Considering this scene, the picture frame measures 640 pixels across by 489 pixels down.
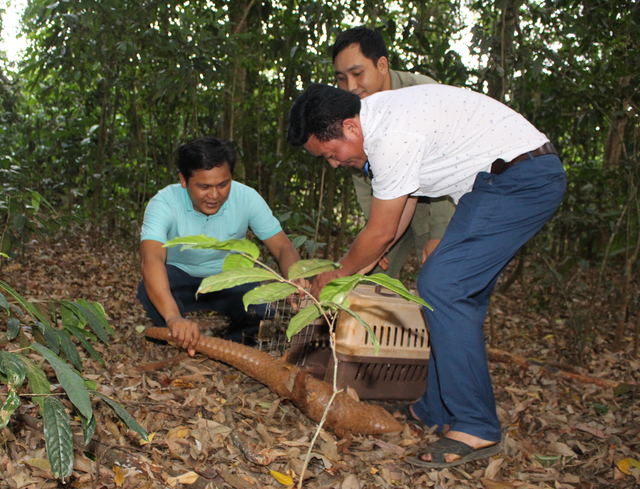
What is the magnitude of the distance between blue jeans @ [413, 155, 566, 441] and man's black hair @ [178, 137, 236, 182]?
1.12 m

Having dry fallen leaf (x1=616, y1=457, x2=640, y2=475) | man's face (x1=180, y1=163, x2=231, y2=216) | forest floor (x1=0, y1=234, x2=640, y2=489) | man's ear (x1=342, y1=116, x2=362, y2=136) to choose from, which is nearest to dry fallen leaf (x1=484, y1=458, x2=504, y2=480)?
forest floor (x1=0, y1=234, x2=640, y2=489)

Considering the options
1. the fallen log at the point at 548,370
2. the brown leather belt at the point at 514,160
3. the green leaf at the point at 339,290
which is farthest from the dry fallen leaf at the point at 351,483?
the fallen log at the point at 548,370

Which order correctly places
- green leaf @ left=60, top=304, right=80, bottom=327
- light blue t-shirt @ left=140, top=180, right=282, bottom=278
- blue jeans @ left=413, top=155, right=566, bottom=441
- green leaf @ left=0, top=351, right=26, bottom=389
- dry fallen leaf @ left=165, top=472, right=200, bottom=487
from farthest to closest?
light blue t-shirt @ left=140, top=180, right=282, bottom=278 → blue jeans @ left=413, top=155, right=566, bottom=441 → dry fallen leaf @ left=165, top=472, right=200, bottom=487 → green leaf @ left=60, top=304, right=80, bottom=327 → green leaf @ left=0, top=351, right=26, bottom=389

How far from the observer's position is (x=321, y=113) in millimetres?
1869

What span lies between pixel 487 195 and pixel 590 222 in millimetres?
2062

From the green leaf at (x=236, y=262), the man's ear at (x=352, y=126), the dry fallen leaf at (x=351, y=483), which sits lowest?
the dry fallen leaf at (x=351, y=483)

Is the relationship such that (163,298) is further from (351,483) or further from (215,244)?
(215,244)

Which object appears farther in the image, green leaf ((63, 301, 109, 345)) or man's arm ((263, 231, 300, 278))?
man's arm ((263, 231, 300, 278))

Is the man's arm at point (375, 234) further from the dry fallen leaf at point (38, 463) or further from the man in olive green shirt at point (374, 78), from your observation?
the dry fallen leaf at point (38, 463)

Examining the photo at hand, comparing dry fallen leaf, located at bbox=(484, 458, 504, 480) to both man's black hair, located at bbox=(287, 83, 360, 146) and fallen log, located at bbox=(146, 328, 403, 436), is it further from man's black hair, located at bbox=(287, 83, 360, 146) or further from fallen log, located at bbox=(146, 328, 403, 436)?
man's black hair, located at bbox=(287, 83, 360, 146)

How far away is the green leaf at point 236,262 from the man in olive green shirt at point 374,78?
1.79 metres

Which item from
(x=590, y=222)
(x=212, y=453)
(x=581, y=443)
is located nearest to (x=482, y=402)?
(x=581, y=443)

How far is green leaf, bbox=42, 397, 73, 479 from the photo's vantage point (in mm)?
1010

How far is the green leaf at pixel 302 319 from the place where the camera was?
99 centimetres
